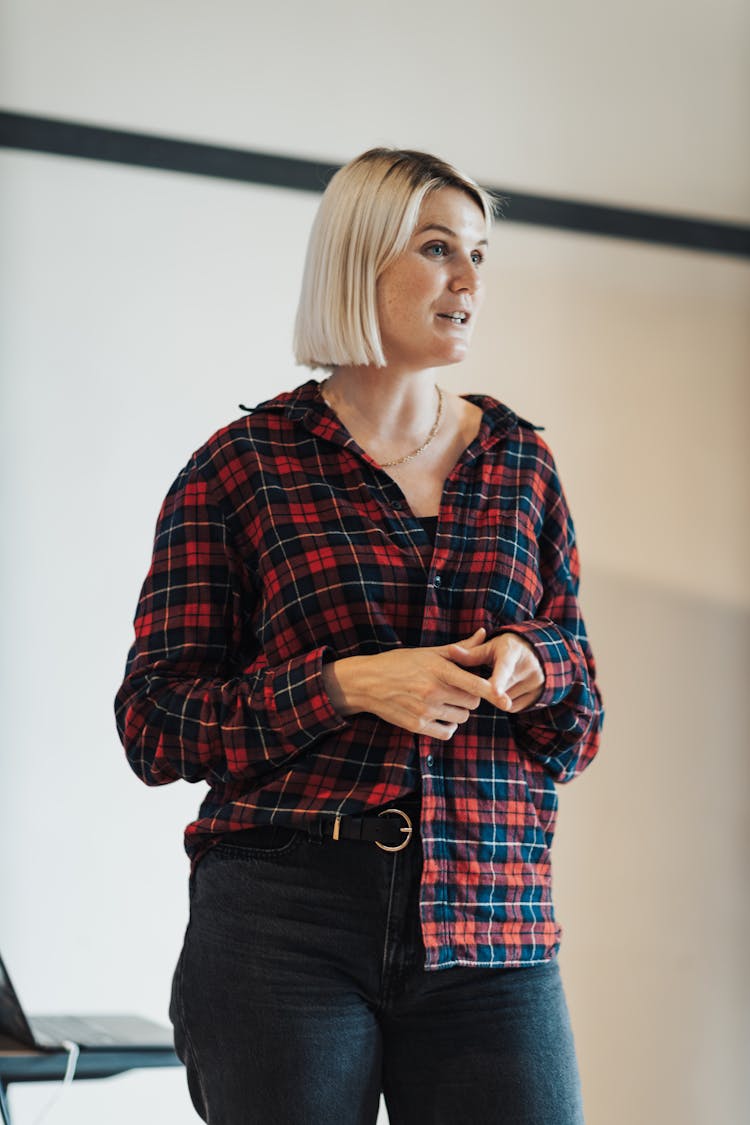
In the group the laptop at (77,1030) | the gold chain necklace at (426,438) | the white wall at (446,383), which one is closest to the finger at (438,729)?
the gold chain necklace at (426,438)

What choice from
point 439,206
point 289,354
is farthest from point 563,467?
point 439,206

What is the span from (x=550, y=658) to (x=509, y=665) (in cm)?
10

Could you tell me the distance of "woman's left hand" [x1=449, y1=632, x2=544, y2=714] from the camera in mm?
1362

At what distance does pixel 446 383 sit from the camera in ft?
9.56

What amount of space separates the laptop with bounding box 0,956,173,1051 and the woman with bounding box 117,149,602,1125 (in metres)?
0.43

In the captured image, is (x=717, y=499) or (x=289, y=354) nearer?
(x=289, y=354)

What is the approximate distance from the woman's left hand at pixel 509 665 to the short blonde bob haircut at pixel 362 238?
395 millimetres

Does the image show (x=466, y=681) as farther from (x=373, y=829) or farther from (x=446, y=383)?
(x=446, y=383)

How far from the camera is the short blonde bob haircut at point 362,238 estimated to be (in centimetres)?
158

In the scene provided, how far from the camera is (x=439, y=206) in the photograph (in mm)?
1602

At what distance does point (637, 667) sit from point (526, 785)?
1514 millimetres

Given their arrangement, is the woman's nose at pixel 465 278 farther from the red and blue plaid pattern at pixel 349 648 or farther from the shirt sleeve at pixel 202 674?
the shirt sleeve at pixel 202 674

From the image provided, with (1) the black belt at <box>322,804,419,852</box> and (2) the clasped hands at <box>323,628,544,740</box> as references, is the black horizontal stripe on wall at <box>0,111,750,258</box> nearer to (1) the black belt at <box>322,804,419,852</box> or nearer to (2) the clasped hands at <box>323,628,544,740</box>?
(2) the clasped hands at <box>323,628,544,740</box>

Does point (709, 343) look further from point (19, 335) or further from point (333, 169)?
point (19, 335)
